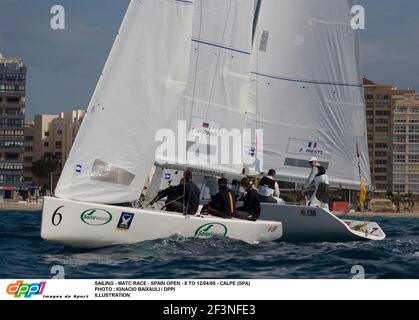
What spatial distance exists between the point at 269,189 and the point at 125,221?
15.6 ft

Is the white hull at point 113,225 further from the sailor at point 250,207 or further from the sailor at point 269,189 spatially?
the sailor at point 269,189

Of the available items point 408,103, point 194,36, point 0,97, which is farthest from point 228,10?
point 408,103

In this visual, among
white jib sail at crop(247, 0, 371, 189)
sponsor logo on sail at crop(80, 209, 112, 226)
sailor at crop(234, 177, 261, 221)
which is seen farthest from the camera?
white jib sail at crop(247, 0, 371, 189)

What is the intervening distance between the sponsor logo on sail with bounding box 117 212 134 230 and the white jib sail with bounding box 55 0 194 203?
0.45 m

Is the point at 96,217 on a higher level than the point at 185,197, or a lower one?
lower

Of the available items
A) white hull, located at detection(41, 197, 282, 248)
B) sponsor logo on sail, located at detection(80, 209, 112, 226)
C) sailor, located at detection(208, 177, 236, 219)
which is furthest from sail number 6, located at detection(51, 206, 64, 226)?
sailor, located at detection(208, 177, 236, 219)

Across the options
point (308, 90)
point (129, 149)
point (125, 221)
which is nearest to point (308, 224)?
point (308, 90)

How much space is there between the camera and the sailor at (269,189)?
17.6 meters

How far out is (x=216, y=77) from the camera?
16953 mm

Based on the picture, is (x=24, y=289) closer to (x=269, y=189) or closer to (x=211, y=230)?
(x=211, y=230)

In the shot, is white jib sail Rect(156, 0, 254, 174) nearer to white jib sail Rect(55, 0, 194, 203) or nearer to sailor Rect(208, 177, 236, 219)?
white jib sail Rect(55, 0, 194, 203)

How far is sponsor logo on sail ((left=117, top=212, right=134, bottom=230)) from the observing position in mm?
13703

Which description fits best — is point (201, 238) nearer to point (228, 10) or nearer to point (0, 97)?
point (228, 10)

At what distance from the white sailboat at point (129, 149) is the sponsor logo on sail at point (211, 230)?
0.02 meters
